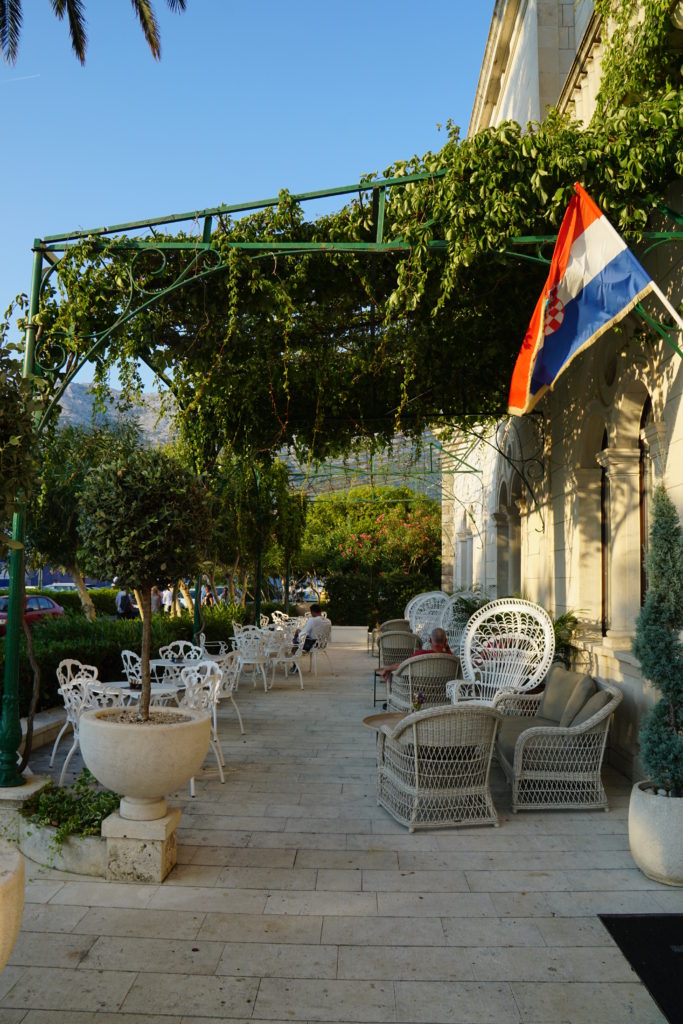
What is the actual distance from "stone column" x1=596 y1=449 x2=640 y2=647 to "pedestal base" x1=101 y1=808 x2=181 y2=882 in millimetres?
4265

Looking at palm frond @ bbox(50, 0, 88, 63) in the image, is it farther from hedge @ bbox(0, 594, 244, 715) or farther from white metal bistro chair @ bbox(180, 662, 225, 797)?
white metal bistro chair @ bbox(180, 662, 225, 797)

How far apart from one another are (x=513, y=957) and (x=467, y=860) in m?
1.19

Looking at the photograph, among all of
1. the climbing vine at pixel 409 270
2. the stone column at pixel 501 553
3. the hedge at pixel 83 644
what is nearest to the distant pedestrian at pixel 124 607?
the hedge at pixel 83 644

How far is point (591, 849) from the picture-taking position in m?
4.79

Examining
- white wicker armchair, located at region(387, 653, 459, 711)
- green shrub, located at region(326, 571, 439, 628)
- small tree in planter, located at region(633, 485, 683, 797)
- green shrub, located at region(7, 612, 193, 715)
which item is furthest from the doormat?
green shrub, located at region(326, 571, 439, 628)

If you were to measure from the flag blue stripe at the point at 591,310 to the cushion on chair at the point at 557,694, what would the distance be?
8.90 ft

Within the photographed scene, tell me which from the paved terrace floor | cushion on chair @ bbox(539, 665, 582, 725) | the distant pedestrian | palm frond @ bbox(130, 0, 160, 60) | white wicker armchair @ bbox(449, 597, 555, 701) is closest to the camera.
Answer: the paved terrace floor

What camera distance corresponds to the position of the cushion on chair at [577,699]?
20.1 feet

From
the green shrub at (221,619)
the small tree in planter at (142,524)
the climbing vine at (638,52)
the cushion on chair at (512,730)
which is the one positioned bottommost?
the cushion on chair at (512,730)

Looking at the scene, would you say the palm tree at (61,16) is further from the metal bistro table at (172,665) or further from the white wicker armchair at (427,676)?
the white wicker armchair at (427,676)

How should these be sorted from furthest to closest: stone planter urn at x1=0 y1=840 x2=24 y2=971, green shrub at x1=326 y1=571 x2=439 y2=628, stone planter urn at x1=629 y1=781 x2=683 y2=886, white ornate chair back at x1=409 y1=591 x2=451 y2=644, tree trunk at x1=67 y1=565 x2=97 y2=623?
1. green shrub at x1=326 y1=571 x2=439 y2=628
2. tree trunk at x1=67 y1=565 x2=97 y2=623
3. white ornate chair back at x1=409 y1=591 x2=451 y2=644
4. stone planter urn at x1=629 y1=781 x2=683 y2=886
5. stone planter urn at x1=0 y1=840 x2=24 y2=971

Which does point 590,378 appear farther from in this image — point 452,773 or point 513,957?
point 513,957

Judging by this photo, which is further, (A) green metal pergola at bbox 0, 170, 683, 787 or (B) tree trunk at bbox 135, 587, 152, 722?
(A) green metal pergola at bbox 0, 170, 683, 787

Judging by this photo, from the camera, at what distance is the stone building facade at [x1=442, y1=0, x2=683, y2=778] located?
572cm
